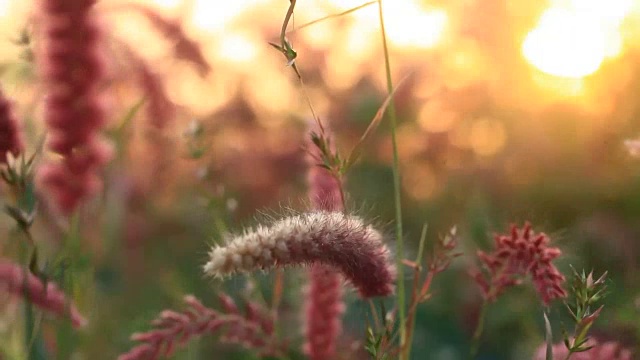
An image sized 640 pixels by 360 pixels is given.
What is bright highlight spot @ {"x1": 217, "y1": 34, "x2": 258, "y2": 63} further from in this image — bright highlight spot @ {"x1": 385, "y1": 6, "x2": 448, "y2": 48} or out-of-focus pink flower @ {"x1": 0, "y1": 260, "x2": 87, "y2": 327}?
out-of-focus pink flower @ {"x1": 0, "y1": 260, "x2": 87, "y2": 327}

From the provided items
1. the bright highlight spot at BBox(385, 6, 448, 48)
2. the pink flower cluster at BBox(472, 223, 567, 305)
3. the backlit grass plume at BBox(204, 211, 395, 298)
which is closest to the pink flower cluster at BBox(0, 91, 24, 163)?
the backlit grass plume at BBox(204, 211, 395, 298)

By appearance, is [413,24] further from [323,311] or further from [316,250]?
[316,250]

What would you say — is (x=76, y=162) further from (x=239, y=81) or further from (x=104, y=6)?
(x=239, y=81)

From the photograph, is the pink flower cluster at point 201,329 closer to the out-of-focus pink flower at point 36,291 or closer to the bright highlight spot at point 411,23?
the out-of-focus pink flower at point 36,291

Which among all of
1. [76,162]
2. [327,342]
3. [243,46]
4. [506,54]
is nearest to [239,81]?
[243,46]

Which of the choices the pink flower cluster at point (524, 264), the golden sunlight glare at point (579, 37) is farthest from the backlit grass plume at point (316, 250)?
the golden sunlight glare at point (579, 37)

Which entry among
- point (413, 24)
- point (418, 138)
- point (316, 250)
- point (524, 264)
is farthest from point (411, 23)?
point (316, 250)
